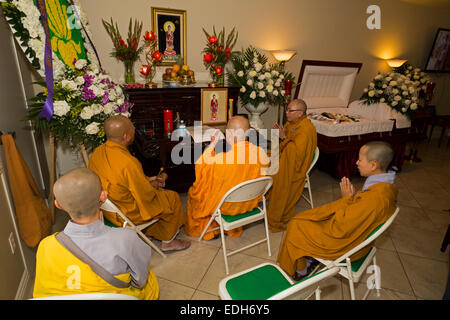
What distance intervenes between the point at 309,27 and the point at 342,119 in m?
1.68

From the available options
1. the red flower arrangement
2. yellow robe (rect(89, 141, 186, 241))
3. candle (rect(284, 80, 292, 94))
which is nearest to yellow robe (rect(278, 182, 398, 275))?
yellow robe (rect(89, 141, 186, 241))

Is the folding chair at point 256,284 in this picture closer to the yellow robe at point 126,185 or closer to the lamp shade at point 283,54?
the yellow robe at point 126,185

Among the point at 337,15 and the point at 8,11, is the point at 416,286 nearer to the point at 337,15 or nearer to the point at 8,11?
the point at 8,11

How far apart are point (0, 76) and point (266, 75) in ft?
9.28

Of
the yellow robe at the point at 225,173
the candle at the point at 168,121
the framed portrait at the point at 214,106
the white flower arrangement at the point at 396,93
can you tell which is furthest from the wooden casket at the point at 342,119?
the candle at the point at 168,121

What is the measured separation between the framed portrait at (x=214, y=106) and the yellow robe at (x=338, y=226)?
1875 mm

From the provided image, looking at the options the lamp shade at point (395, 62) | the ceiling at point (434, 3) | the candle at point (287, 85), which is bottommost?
the candle at point (287, 85)

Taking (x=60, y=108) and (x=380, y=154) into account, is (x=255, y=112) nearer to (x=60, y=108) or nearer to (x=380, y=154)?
(x=380, y=154)

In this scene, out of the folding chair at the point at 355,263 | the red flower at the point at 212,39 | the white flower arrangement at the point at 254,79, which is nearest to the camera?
the folding chair at the point at 355,263

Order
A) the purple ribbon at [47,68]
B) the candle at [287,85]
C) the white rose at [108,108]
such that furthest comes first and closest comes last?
the candle at [287,85]
the white rose at [108,108]
the purple ribbon at [47,68]

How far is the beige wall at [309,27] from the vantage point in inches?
124

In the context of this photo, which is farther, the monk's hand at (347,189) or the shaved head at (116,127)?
the shaved head at (116,127)

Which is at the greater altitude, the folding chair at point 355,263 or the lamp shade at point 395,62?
the lamp shade at point 395,62

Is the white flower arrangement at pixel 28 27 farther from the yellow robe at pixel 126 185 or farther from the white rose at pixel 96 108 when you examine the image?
the yellow robe at pixel 126 185
